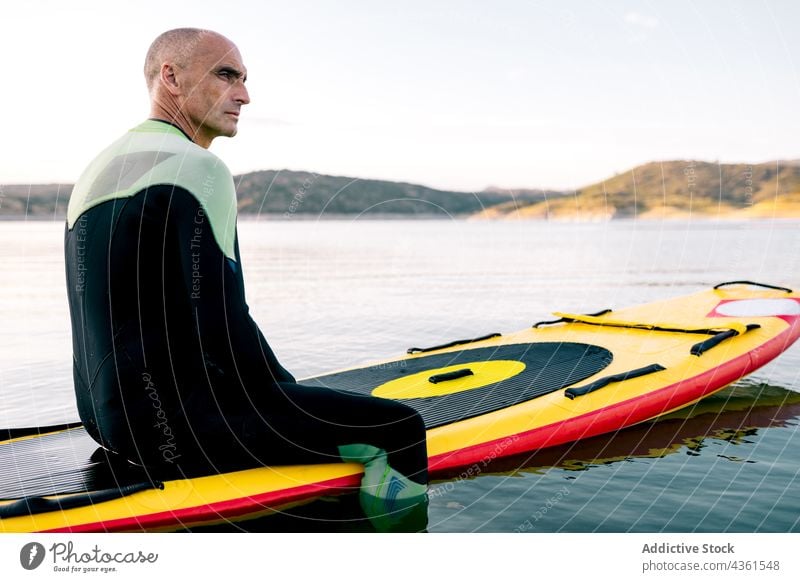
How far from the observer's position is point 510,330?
10164mm

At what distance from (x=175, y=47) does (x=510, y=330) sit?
7545 millimetres

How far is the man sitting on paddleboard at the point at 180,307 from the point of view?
9.93ft

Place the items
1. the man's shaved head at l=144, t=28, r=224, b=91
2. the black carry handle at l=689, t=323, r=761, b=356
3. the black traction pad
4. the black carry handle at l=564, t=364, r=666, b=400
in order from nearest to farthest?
1. the man's shaved head at l=144, t=28, r=224, b=91
2. the black traction pad
3. the black carry handle at l=564, t=364, r=666, b=400
4. the black carry handle at l=689, t=323, r=761, b=356

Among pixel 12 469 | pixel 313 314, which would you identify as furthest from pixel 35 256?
pixel 12 469

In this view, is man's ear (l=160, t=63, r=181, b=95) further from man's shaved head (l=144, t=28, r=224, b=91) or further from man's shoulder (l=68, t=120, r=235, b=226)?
man's shoulder (l=68, t=120, r=235, b=226)

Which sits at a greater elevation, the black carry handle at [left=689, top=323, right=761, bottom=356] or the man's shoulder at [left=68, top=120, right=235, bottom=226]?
the man's shoulder at [left=68, top=120, right=235, bottom=226]

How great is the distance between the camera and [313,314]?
11859 mm

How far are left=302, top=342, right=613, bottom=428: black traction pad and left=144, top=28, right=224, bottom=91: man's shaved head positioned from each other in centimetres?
253

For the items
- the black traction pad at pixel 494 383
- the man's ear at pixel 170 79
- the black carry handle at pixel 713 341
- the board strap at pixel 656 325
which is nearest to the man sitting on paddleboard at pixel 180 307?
the man's ear at pixel 170 79

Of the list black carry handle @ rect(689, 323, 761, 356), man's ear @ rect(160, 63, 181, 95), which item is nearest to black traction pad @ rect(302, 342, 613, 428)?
black carry handle @ rect(689, 323, 761, 356)

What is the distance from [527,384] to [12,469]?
3.32m

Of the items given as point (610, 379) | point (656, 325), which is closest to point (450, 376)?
point (610, 379)

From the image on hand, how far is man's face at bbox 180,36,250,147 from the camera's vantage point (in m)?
3.23
